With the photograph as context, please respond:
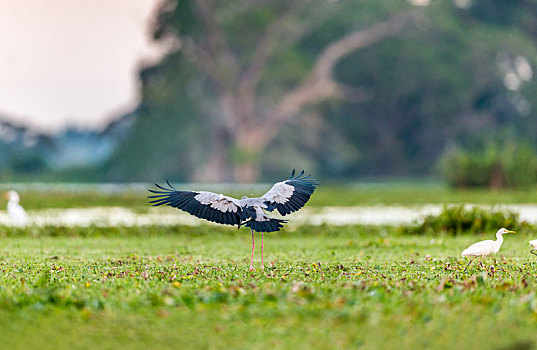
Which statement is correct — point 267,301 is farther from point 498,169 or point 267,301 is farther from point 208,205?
point 498,169

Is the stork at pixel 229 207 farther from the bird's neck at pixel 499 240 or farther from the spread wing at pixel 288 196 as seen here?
the bird's neck at pixel 499 240

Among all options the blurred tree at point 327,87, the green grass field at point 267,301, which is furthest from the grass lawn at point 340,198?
the blurred tree at point 327,87

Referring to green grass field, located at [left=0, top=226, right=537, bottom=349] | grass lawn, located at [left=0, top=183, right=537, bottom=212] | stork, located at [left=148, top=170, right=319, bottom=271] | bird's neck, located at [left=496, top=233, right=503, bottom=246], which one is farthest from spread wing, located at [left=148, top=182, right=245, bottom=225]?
grass lawn, located at [left=0, top=183, right=537, bottom=212]

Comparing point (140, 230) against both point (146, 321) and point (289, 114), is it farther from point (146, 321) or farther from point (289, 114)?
point (289, 114)

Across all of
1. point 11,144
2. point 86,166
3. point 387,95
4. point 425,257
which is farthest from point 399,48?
point 425,257

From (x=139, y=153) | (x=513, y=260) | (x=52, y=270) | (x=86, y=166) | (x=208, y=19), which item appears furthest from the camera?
(x=86, y=166)

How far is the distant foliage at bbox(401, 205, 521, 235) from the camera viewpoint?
43.4 feet

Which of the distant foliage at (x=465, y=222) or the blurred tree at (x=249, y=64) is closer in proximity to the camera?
the distant foliage at (x=465, y=222)

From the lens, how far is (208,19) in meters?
38.1

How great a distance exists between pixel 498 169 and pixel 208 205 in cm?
2005

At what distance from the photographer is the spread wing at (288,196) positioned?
26.7 feet

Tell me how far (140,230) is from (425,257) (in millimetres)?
6062

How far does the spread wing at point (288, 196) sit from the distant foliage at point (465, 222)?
5.45 m

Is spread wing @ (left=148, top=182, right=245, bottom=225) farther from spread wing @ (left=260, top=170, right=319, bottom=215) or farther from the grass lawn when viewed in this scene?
the grass lawn
